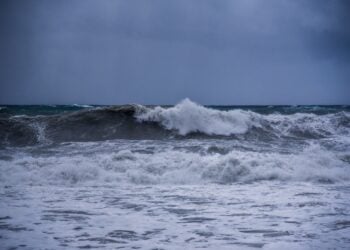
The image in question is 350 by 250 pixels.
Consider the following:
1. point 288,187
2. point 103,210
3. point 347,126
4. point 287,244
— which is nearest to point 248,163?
point 288,187

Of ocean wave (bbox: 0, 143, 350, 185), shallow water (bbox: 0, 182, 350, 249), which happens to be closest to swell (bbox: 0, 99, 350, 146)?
ocean wave (bbox: 0, 143, 350, 185)

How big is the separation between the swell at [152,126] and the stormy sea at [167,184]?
4 centimetres

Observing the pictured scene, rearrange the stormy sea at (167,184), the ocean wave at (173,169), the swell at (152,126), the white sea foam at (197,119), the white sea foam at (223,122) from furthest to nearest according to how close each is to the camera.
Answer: the white sea foam at (223,122)
the white sea foam at (197,119)
the swell at (152,126)
the ocean wave at (173,169)
the stormy sea at (167,184)

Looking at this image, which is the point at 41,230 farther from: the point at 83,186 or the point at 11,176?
the point at 11,176

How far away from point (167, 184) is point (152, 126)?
23.5 ft

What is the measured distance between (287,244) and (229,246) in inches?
21.5

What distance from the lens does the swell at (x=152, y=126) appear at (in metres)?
13.3

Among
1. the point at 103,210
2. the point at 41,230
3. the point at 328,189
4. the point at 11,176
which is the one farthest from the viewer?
the point at 11,176

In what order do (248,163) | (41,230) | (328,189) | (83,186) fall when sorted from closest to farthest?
(41,230)
(328,189)
(83,186)
(248,163)

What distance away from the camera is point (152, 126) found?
47.3 ft

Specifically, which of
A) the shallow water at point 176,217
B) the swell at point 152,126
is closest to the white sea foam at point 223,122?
the swell at point 152,126

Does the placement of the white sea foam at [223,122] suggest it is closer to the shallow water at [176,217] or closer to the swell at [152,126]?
the swell at [152,126]

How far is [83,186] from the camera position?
709cm

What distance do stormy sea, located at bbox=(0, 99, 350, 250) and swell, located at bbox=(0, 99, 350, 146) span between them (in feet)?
0.13
